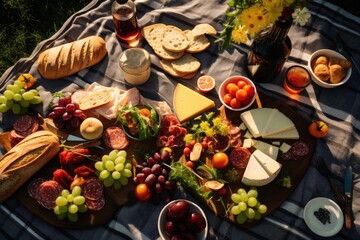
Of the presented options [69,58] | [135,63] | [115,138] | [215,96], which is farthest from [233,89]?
[69,58]

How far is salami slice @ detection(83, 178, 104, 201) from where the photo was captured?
1994 mm

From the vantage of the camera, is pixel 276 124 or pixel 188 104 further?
pixel 188 104

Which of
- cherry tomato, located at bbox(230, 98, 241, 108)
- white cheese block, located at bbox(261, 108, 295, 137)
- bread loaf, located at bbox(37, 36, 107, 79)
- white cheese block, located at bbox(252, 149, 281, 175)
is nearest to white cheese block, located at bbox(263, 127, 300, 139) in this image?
white cheese block, located at bbox(261, 108, 295, 137)

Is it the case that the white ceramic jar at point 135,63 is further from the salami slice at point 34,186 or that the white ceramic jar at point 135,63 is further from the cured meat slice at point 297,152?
the cured meat slice at point 297,152

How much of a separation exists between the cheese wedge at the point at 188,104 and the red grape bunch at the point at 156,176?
0.93 ft

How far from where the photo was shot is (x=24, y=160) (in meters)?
1.98

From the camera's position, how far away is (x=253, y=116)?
210 cm

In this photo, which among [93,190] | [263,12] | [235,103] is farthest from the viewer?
[235,103]

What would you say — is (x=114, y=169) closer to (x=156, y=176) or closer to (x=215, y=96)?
(x=156, y=176)

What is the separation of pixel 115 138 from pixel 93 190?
0.33m

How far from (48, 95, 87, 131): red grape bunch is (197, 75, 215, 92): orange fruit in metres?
0.75

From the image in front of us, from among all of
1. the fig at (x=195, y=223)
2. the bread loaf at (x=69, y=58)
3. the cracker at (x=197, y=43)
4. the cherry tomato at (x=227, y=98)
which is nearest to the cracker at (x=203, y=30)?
the cracker at (x=197, y=43)

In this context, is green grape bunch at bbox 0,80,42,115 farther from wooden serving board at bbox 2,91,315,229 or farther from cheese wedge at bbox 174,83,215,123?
cheese wedge at bbox 174,83,215,123

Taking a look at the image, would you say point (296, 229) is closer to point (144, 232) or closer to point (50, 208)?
point (144, 232)
